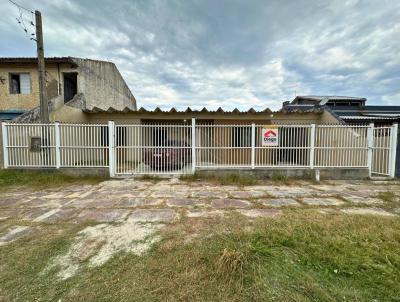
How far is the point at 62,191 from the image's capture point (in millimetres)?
5758

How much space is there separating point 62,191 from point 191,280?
528cm

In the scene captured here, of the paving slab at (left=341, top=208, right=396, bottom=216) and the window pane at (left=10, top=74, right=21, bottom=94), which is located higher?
the window pane at (left=10, top=74, right=21, bottom=94)

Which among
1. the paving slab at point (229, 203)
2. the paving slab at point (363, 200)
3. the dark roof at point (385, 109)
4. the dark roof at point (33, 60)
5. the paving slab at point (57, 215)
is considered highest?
the dark roof at point (33, 60)

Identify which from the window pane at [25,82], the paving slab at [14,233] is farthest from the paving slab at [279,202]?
the window pane at [25,82]

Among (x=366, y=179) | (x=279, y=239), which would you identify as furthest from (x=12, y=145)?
(x=366, y=179)

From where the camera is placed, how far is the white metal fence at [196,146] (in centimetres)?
725

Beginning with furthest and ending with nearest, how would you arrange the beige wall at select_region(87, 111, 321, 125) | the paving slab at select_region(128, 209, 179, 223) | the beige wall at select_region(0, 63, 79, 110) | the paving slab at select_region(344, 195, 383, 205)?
1. the beige wall at select_region(0, 63, 79, 110)
2. the beige wall at select_region(87, 111, 321, 125)
3. the paving slab at select_region(344, 195, 383, 205)
4. the paving slab at select_region(128, 209, 179, 223)

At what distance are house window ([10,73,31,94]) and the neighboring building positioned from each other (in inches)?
603

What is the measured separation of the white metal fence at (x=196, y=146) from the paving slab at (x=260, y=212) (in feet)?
10.5

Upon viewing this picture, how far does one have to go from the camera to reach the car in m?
7.57

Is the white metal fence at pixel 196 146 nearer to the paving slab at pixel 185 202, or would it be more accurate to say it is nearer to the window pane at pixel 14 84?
the paving slab at pixel 185 202

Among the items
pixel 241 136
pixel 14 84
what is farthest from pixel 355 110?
pixel 14 84

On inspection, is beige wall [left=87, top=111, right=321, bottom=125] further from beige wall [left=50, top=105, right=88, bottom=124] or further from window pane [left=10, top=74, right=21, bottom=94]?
window pane [left=10, top=74, right=21, bottom=94]

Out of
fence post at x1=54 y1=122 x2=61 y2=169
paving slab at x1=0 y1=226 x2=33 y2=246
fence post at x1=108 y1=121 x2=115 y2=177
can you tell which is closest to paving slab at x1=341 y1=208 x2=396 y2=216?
paving slab at x1=0 y1=226 x2=33 y2=246
